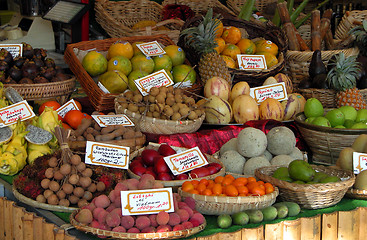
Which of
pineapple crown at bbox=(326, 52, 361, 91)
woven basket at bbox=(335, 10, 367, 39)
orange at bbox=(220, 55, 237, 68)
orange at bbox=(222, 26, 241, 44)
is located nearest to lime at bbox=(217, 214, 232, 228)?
pineapple crown at bbox=(326, 52, 361, 91)

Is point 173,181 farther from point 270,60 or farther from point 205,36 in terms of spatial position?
point 270,60

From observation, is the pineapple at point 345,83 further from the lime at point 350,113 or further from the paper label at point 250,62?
the paper label at point 250,62

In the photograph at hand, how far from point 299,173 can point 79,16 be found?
10.8 feet

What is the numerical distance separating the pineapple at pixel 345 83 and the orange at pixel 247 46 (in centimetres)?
72

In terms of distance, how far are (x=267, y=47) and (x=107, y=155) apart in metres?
1.87

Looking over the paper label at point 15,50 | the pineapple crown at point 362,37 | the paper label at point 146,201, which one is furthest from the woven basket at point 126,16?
the paper label at point 146,201

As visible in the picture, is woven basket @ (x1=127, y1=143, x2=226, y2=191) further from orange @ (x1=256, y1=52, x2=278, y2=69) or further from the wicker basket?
orange @ (x1=256, y1=52, x2=278, y2=69)

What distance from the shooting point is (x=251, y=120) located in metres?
2.88

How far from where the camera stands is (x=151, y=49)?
3.49 metres

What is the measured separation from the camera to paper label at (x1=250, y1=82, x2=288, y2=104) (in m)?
3.13

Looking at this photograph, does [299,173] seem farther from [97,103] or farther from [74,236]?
[97,103]

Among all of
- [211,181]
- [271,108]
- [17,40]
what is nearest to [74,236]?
[211,181]

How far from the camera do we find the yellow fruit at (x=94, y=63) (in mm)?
3258

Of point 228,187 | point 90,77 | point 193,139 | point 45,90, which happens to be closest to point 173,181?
point 228,187
